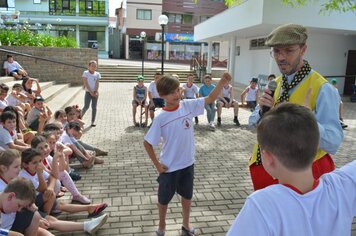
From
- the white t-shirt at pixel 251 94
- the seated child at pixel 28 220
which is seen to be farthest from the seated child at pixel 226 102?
the seated child at pixel 28 220

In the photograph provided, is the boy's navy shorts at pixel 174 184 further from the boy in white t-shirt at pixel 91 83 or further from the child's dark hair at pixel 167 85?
the boy in white t-shirt at pixel 91 83

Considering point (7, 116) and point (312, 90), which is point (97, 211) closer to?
point (7, 116)

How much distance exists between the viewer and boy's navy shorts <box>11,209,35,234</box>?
2.88 meters

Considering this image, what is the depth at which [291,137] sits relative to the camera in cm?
121

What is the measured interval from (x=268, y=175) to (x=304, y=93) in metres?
0.60

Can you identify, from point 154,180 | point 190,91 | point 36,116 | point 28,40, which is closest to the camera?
point 154,180

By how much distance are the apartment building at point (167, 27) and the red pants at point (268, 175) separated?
37817mm

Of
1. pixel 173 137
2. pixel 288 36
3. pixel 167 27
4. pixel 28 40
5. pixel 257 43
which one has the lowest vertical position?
pixel 173 137

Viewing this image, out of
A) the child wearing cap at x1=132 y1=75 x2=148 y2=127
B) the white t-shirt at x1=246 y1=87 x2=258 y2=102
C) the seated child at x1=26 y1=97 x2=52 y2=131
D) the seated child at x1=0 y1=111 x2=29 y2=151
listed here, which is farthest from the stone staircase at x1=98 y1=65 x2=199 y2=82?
the seated child at x1=0 y1=111 x2=29 y2=151

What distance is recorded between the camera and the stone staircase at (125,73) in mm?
22531

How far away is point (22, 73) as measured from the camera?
12.9 metres

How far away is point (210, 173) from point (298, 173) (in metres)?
4.44

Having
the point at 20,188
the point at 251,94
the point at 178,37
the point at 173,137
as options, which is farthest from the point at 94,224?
the point at 178,37

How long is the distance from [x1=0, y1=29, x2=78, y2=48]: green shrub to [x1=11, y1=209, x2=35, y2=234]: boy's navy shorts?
15.3 m
